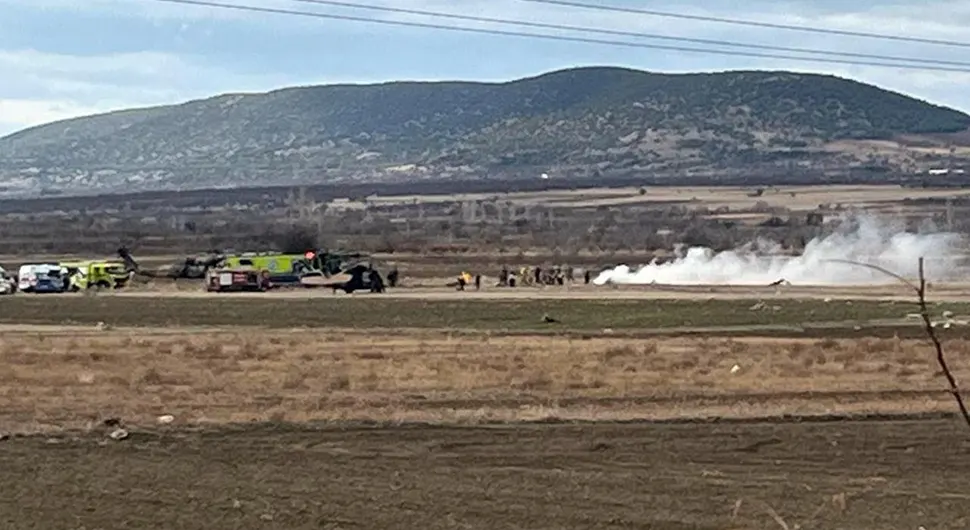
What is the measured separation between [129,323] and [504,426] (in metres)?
39.4

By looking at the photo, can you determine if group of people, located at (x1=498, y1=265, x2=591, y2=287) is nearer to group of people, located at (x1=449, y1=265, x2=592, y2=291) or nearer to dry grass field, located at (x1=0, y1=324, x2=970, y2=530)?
group of people, located at (x1=449, y1=265, x2=592, y2=291)

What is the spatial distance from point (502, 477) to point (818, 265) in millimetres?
79713

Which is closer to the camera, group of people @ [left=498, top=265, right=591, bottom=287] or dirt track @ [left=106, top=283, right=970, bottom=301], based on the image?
dirt track @ [left=106, top=283, right=970, bottom=301]

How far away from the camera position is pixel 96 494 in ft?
80.7

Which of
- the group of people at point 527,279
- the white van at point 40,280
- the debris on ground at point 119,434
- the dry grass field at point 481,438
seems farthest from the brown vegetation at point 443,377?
the group of people at point 527,279

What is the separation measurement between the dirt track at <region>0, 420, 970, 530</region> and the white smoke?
67915 mm

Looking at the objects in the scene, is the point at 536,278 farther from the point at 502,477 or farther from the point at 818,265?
the point at 502,477

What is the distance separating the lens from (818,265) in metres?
104

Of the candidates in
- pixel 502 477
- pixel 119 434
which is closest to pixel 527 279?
pixel 119 434

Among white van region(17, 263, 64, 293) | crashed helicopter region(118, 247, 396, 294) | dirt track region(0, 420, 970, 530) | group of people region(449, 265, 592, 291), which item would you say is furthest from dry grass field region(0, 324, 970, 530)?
group of people region(449, 265, 592, 291)

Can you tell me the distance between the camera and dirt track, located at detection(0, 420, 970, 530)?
22.7 meters

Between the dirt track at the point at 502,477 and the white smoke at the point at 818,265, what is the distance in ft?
223

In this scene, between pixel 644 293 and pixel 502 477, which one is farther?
pixel 644 293

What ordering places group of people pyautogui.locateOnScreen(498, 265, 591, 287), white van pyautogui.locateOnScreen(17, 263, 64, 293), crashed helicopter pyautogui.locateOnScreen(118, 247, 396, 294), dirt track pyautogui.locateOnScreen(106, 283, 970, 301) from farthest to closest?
group of people pyautogui.locateOnScreen(498, 265, 591, 287) → white van pyautogui.locateOnScreen(17, 263, 64, 293) → crashed helicopter pyautogui.locateOnScreen(118, 247, 396, 294) → dirt track pyautogui.locateOnScreen(106, 283, 970, 301)
